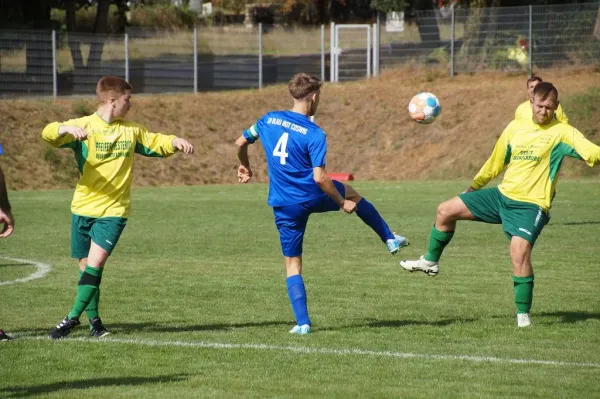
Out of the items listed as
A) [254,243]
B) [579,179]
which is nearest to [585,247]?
[254,243]

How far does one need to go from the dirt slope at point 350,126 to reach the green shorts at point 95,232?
21.2 m

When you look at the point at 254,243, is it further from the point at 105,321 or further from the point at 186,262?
the point at 105,321

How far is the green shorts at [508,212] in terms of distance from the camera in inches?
355

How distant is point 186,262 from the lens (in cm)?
1382

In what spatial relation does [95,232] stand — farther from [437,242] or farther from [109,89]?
[437,242]

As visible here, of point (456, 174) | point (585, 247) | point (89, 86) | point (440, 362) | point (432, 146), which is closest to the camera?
point (440, 362)

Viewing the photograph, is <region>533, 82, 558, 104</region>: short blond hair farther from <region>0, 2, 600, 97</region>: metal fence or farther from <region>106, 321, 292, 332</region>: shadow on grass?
<region>0, 2, 600, 97</region>: metal fence

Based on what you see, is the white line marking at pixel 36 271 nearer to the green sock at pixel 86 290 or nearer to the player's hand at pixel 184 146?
the green sock at pixel 86 290

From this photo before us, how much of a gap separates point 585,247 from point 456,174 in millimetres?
15763

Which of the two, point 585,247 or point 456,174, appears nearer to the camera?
point 585,247

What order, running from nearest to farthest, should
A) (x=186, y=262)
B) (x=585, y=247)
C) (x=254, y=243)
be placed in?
(x=186, y=262)
(x=585, y=247)
(x=254, y=243)

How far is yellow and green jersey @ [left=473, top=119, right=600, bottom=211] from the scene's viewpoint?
904 cm

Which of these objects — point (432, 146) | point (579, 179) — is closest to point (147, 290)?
point (579, 179)

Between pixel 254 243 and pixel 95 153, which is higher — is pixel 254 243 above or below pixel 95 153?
below
